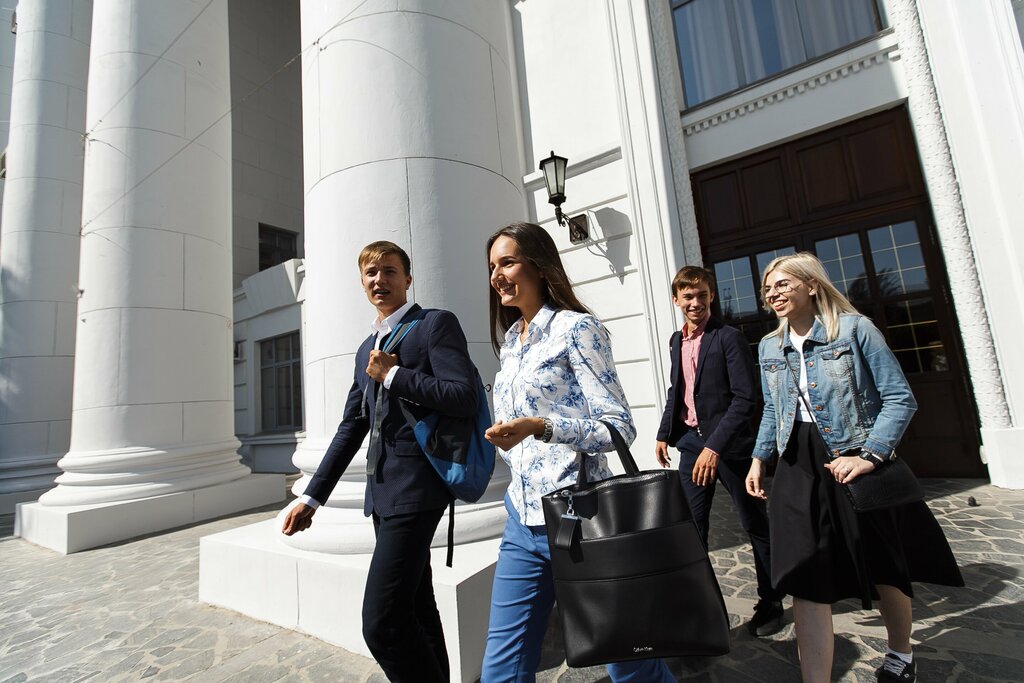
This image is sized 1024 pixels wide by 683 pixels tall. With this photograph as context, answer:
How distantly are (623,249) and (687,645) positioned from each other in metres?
5.01

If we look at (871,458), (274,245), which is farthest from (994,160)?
(274,245)

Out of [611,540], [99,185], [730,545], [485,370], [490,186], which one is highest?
[99,185]

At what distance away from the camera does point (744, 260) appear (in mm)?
6465

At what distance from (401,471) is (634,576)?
939 mm

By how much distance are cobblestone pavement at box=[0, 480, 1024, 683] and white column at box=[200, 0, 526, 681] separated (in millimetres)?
254

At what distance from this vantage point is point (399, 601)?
170 centimetres

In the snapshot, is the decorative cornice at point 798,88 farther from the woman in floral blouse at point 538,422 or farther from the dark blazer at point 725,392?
the woman in floral blouse at point 538,422

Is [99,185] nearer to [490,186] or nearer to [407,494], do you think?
[490,186]

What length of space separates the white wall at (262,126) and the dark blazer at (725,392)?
480 inches

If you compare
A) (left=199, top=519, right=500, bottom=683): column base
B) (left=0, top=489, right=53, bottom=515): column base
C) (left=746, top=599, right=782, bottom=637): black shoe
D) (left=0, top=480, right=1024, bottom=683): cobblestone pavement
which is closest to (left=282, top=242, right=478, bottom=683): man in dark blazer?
(left=199, top=519, right=500, bottom=683): column base

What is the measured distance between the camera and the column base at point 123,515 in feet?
17.6

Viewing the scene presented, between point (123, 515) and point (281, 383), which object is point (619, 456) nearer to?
point (123, 515)

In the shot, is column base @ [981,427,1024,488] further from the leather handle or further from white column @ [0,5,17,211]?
white column @ [0,5,17,211]

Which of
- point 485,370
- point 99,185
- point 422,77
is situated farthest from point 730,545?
point 99,185
